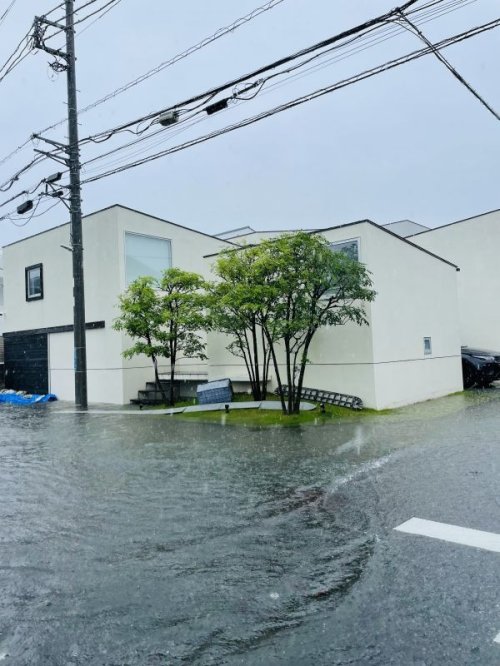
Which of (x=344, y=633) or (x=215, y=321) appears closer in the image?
(x=344, y=633)

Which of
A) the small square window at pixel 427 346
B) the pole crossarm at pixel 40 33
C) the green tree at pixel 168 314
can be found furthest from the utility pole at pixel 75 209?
the small square window at pixel 427 346

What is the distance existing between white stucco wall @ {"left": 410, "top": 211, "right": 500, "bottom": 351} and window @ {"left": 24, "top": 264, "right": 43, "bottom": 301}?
16163 mm

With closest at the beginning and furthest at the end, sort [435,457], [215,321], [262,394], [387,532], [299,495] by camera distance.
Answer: [387,532] → [299,495] → [435,457] → [215,321] → [262,394]

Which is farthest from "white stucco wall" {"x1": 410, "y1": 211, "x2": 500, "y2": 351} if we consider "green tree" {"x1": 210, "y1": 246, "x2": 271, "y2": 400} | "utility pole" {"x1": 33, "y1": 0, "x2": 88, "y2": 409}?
"utility pole" {"x1": 33, "y1": 0, "x2": 88, "y2": 409}

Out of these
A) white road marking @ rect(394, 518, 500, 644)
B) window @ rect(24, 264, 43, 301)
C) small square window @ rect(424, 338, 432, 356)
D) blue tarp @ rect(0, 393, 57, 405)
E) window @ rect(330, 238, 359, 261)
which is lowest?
white road marking @ rect(394, 518, 500, 644)

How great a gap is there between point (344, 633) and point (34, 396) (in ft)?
53.5

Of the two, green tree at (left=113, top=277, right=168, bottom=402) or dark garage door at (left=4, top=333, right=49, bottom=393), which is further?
dark garage door at (left=4, top=333, right=49, bottom=393)

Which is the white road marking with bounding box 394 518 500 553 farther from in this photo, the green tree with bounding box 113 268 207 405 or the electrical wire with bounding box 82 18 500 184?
the green tree with bounding box 113 268 207 405

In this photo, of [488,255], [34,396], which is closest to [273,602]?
[34,396]

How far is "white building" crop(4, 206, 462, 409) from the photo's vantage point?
11453mm

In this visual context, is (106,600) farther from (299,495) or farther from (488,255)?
(488,255)

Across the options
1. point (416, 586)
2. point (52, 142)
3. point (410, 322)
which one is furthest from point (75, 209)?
point (416, 586)

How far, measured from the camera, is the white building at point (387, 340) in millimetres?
11211

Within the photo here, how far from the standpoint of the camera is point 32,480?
5961 millimetres
